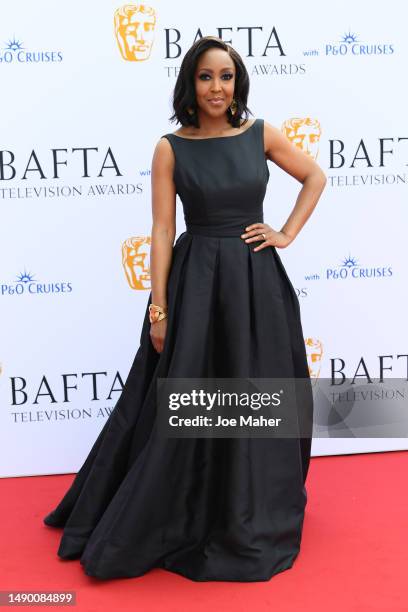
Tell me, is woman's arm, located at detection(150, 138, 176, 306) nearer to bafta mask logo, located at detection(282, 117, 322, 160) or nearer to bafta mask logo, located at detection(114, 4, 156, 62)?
bafta mask logo, located at detection(114, 4, 156, 62)

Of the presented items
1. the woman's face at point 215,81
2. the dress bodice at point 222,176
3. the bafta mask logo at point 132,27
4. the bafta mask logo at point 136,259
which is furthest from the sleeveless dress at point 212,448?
the bafta mask logo at point 132,27

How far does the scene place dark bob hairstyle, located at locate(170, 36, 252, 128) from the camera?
3102 mm

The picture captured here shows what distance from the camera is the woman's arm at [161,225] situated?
126 inches

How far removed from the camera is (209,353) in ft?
10.6

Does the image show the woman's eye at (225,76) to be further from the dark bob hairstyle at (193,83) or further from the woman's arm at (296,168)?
the woman's arm at (296,168)

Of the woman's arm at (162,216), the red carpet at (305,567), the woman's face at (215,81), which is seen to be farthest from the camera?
the woman's arm at (162,216)

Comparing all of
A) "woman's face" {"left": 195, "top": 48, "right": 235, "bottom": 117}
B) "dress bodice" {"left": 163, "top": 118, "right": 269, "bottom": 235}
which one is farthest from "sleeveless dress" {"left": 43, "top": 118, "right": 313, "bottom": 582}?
"woman's face" {"left": 195, "top": 48, "right": 235, "bottom": 117}

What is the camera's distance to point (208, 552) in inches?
124

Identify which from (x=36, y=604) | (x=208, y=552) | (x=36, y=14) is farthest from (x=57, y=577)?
(x=36, y=14)

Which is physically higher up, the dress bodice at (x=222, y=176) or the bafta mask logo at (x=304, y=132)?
the bafta mask logo at (x=304, y=132)

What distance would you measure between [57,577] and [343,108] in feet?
7.49

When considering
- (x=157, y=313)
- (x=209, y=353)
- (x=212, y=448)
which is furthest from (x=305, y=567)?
(x=157, y=313)

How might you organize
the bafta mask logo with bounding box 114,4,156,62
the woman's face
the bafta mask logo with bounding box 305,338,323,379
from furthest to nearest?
the bafta mask logo with bounding box 305,338,323,379
the bafta mask logo with bounding box 114,4,156,62
the woman's face

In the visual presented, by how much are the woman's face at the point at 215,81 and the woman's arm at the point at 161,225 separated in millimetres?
189
